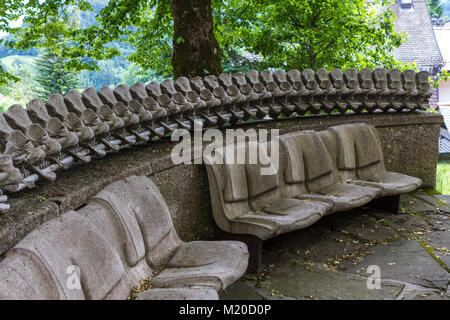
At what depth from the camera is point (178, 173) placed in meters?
3.16

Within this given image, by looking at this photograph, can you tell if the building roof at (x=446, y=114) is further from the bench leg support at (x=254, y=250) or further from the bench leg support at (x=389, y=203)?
the bench leg support at (x=254, y=250)

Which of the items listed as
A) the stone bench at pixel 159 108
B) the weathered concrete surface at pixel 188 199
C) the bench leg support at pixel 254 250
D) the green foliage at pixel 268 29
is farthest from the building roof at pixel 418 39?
the bench leg support at pixel 254 250

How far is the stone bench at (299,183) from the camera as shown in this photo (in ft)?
10.3

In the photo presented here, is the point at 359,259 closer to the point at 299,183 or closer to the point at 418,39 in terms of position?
the point at 299,183

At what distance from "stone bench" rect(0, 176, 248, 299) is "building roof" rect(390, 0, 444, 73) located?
20788mm

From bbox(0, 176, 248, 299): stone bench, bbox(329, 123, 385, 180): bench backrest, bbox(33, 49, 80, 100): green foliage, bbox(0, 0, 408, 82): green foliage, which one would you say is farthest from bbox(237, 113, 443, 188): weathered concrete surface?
bbox(33, 49, 80, 100): green foliage

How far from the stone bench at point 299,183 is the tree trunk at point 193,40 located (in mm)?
1509

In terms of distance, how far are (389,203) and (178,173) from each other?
2466mm

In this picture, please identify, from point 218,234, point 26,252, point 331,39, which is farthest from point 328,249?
point 331,39

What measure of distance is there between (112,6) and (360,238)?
532 centimetres

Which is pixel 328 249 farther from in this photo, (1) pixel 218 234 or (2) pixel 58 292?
(2) pixel 58 292

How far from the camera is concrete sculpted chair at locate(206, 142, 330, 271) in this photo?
3055mm

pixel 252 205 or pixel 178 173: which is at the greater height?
pixel 178 173

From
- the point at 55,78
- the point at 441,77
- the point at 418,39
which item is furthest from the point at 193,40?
the point at 418,39
